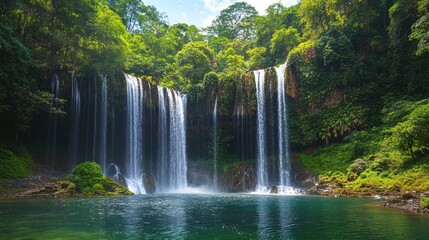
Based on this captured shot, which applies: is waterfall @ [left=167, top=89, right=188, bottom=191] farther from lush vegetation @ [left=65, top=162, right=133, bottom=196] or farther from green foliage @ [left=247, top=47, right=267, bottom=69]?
green foliage @ [left=247, top=47, right=267, bottom=69]

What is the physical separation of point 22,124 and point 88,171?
20.2ft

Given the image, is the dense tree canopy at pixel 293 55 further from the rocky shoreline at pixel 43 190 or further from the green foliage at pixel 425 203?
the green foliage at pixel 425 203

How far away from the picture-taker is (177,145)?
35.7 meters

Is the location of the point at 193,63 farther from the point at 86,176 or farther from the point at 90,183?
the point at 90,183

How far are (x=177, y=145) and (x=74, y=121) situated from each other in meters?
10.9

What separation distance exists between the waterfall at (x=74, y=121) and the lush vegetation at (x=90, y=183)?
6919mm

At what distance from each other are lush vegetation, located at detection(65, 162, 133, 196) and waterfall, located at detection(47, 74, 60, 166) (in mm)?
6742

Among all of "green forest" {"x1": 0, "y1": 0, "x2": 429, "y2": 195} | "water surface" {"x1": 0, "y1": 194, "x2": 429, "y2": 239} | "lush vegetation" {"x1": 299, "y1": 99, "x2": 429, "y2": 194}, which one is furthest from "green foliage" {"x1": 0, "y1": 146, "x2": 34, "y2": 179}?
"lush vegetation" {"x1": 299, "y1": 99, "x2": 429, "y2": 194}

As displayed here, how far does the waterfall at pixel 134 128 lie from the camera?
32188 mm

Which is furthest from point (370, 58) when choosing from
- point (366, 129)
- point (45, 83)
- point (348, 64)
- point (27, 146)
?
point (27, 146)

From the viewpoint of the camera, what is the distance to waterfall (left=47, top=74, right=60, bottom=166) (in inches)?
1105

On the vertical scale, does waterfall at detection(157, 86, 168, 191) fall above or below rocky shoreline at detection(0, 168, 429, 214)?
above

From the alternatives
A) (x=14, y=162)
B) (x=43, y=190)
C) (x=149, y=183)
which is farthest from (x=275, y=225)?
(x=149, y=183)

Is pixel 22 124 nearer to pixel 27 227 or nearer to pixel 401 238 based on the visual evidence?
pixel 27 227
